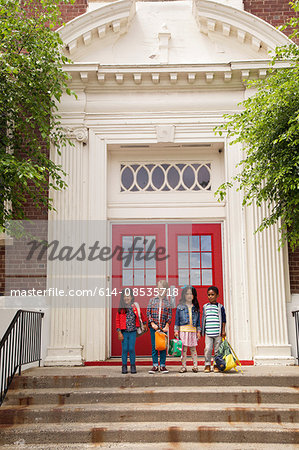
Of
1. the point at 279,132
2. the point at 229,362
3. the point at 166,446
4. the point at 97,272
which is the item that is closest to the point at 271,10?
the point at 279,132

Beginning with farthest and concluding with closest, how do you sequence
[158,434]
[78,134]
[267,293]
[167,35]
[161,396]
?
1. [167,35]
2. [78,134]
3. [267,293]
4. [161,396]
5. [158,434]

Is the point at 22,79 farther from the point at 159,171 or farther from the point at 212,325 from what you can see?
the point at 212,325

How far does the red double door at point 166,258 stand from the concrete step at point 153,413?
329cm

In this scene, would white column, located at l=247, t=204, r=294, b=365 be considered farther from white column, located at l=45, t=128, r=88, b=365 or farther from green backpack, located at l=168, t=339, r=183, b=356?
white column, located at l=45, t=128, r=88, b=365

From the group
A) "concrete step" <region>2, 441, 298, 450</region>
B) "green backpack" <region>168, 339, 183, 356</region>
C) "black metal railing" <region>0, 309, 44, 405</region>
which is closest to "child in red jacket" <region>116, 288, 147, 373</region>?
"green backpack" <region>168, 339, 183, 356</region>

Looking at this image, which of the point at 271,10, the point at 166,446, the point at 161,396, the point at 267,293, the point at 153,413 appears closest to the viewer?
the point at 166,446

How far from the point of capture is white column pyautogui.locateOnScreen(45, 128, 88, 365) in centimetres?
886

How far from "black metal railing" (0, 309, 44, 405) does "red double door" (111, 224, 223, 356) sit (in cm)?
178

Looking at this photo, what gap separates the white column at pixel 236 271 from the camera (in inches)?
352

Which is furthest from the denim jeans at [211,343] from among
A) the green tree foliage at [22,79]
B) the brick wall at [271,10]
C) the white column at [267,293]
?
the brick wall at [271,10]

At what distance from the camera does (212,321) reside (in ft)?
25.7

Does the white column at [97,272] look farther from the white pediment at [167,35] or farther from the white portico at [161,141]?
the white pediment at [167,35]

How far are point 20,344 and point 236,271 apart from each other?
4073 mm

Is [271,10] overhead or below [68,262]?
overhead
